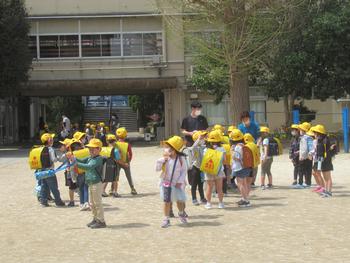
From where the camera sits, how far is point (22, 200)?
1223cm

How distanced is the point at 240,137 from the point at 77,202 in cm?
335

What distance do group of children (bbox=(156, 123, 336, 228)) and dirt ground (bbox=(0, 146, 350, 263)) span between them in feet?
1.09

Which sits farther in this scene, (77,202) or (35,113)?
(35,113)

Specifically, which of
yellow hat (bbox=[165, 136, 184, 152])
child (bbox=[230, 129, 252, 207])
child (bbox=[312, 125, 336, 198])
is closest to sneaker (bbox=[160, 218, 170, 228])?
yellow hat (bbox=[165, 136, 184, 152])

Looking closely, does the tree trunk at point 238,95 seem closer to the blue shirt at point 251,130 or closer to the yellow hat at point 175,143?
the blue shirt at point 251,130

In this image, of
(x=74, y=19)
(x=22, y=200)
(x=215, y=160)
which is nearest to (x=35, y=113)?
(x=74, y=19)

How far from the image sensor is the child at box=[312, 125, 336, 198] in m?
11.4

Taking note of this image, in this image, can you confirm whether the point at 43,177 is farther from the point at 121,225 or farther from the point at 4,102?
the point at 4,102

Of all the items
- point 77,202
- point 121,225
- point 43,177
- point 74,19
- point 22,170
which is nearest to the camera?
point 121,225

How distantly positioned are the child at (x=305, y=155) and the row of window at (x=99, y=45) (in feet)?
66.6

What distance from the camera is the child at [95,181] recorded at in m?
9.11

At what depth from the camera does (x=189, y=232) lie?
855cm

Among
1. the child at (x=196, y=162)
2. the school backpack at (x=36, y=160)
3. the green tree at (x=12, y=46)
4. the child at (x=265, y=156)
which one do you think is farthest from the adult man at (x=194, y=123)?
the green tree at (x=12, y=46)

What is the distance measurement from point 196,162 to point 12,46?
18.5m
